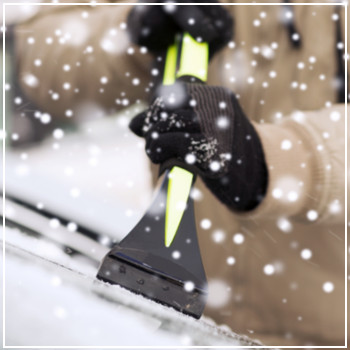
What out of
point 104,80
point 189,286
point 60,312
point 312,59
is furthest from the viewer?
point 104,80

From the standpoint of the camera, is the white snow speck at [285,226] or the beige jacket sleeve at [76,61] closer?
the white snow speck at [285,226]

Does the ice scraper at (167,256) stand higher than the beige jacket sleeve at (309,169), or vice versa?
the beige jacket sleeve at (309,169)

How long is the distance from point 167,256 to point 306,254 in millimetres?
286

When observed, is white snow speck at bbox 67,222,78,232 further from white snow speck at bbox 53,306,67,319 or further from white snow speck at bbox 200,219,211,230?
white snow speck at bbox 53,306,67,319

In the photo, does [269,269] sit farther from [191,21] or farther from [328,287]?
[191,21]

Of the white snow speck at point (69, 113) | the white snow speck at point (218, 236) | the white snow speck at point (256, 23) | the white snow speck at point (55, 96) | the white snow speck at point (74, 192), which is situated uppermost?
the white snow speck at point (256, 23)

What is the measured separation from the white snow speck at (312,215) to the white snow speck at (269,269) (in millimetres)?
104

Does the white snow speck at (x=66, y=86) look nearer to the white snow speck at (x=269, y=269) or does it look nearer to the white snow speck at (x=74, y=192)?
the white snow speck at (x=74, y=192)

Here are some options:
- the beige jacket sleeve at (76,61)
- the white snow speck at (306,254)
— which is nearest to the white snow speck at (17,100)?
the beige jacket sleeve at (76,61)

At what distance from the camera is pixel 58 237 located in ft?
1.72

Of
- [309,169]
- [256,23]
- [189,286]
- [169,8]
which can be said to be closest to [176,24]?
[169,8]

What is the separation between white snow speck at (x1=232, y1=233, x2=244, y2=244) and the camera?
64 centimetres

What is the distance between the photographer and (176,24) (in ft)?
2.02

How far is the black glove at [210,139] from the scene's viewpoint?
0.47 meters
